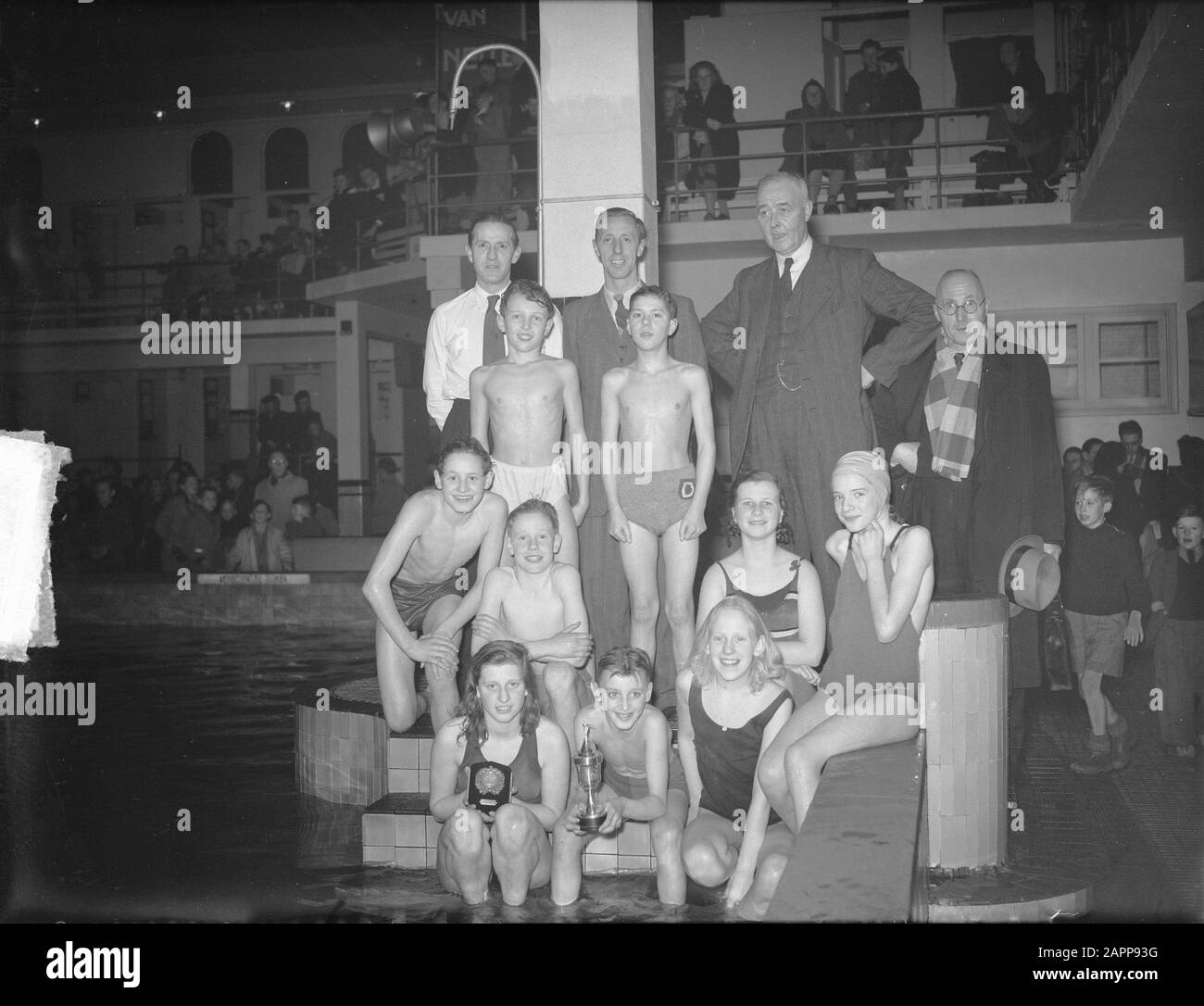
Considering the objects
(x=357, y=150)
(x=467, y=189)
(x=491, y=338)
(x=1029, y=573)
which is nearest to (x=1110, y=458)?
(x=1029, y=573)

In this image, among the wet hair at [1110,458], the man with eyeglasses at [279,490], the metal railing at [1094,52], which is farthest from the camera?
the man with eyeglasses at [279,490]

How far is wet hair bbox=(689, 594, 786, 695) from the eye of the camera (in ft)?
12.5

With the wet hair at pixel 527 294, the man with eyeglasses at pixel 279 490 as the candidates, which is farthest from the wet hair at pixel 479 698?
the man with eyeglasses at pixel 279 490

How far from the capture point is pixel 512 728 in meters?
4.00

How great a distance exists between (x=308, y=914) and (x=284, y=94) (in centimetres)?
1611

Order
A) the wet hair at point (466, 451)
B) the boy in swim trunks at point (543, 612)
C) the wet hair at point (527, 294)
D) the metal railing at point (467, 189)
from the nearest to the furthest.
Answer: the boy in swim trunks at point (543, 612) < the wet hair at point (466, 451) < the wet hair at point (527, 294) < the metal railing at point (467, 189)

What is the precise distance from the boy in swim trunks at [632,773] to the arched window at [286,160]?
52.0 feet

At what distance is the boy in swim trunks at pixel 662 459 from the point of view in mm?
4711

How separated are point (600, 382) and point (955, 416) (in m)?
1.51

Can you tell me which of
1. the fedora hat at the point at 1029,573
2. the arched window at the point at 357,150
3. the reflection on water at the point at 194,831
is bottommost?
the reflection on water at the point at 194,831

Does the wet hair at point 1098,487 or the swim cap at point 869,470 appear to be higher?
the swim cap at point 869,470

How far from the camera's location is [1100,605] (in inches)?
233

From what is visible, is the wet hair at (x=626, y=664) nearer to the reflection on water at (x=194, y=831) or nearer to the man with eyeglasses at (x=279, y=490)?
the reflection on water at (x=194, y=831)

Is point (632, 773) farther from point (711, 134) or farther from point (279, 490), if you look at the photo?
point (279, 490)
